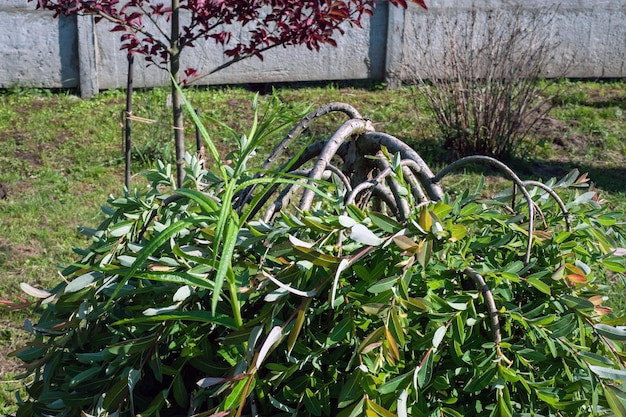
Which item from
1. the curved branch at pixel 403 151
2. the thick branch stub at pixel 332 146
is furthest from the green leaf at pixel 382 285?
the curved branch at pixel 403 151

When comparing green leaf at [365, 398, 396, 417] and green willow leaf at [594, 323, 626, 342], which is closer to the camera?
green leaf at [365, 398, 396, 417]

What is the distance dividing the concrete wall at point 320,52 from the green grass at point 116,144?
20 cm

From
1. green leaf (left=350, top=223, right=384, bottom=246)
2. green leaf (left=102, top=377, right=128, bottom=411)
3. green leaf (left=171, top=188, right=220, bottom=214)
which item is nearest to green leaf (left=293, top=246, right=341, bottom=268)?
green leaf (left=350, top=223, right=384, bottom=246)

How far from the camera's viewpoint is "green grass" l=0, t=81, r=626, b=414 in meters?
5.17

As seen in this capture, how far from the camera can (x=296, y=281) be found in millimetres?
1388

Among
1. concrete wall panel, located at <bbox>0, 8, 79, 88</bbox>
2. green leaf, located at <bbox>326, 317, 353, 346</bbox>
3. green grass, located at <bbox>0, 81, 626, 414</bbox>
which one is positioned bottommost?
green grass, located at <bbox>0, 81, 626, 414</bbox>

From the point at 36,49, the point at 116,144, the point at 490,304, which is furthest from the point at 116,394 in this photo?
the point at 36,49

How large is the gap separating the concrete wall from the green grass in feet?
0.65

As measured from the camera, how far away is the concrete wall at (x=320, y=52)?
7.91 metres

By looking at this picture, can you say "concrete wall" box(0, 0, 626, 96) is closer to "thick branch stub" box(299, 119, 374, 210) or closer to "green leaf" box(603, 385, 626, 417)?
"thick branch stub" box(299, 119, 374, 210)

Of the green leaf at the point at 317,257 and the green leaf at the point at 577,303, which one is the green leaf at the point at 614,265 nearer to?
the green leaf at the point at 577,303

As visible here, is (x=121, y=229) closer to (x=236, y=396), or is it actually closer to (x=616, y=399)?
(x=236, y=396)

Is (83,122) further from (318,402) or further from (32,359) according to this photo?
(318,402)

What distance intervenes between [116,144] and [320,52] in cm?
282
